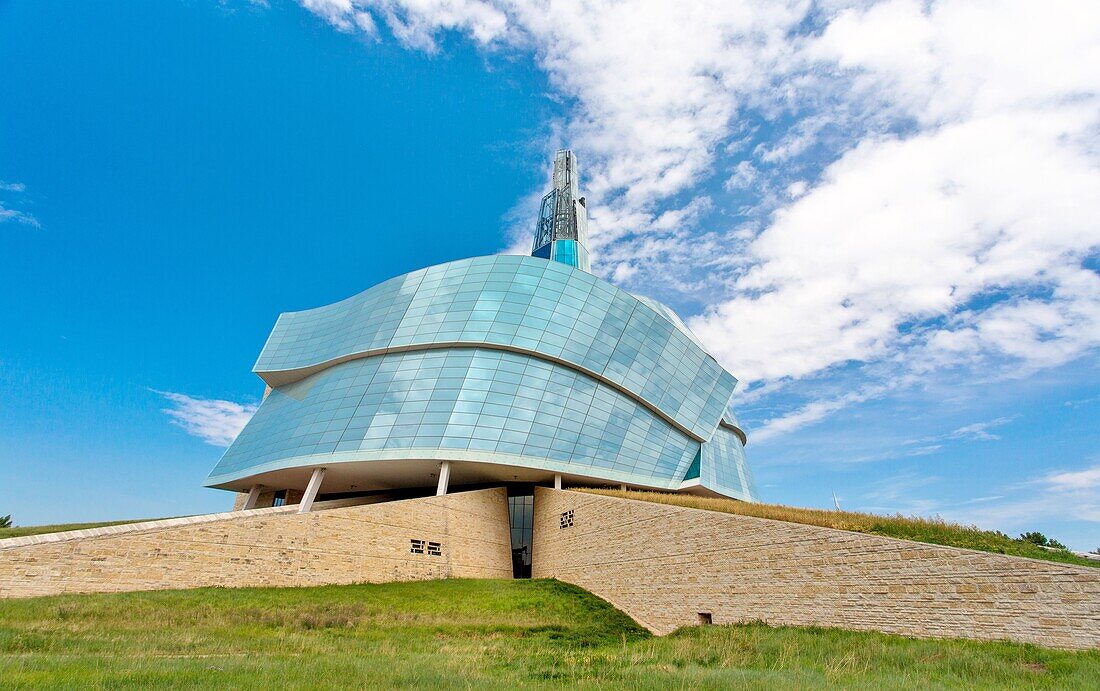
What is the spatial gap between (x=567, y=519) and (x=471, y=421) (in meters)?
7.99

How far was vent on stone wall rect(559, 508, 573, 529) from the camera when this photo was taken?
27797 millimetres

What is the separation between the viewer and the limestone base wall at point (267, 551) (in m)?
16.8

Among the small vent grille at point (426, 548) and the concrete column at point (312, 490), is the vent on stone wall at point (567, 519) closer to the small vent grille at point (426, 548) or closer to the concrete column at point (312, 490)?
the small vent grille at point (426, 548)

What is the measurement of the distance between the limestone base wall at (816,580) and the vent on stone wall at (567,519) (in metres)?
2.65

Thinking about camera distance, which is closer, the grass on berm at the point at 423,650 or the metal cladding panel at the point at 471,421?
the grass on berm at the point at 423,650

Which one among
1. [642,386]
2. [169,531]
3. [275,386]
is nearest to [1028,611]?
[169,531]

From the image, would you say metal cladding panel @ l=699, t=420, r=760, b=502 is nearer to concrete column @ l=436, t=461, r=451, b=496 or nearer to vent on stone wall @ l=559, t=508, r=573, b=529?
vent on stone wall @ l=559, t=508, r=573, b=529

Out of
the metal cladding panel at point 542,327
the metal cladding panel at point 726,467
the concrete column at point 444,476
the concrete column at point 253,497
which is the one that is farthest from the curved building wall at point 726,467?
the concrete column at point 253,497

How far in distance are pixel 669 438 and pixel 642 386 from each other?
426cm

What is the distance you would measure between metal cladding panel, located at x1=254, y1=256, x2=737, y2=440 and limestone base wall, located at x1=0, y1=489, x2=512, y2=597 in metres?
10.8

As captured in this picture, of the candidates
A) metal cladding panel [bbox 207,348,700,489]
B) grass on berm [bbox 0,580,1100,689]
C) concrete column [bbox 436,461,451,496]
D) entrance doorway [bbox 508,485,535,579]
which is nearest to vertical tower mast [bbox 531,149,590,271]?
metal cladding panel [bbox 207,348,700,489]

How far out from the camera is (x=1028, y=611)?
9852 mm

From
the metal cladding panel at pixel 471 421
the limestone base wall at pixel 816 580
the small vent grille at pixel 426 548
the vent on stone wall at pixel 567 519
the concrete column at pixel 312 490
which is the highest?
the metal cladding panel at pixel 471 421

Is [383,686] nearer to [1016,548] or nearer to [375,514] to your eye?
[1016,548]
